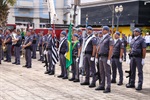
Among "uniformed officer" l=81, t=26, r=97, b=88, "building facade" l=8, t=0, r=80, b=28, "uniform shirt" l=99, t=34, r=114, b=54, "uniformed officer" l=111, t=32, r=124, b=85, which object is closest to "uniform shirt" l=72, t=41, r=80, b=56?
"uniformed officer" l=81, t=26, r=97, b=88

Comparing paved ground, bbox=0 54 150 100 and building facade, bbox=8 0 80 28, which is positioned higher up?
building facade, bbox=8 0 80 28

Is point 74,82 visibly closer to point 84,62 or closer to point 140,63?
point 84,62

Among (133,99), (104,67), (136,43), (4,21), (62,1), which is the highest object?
(62,1)

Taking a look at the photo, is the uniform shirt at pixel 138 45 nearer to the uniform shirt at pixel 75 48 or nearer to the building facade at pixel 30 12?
the uniform shirt at pixel 75 48

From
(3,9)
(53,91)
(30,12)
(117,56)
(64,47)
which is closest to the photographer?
(53,91)

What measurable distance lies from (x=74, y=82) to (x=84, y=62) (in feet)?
3.26

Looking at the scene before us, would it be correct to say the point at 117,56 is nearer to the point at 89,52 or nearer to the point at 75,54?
the point at 89,52

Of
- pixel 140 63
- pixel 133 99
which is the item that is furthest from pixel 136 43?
pixel 133 99

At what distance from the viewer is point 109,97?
8.44m

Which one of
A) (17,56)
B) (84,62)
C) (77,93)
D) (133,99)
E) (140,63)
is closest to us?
(133,99)

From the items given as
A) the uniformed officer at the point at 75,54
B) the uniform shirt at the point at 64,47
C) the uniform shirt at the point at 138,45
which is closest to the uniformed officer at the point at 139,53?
the uniform shirt at the point at 138,45

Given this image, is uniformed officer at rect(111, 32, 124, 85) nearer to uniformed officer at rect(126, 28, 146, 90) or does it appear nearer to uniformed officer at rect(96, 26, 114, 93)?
uniformed officer at rect(126, 28, 146, 90)

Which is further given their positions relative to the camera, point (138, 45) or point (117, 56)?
point (117, 56)

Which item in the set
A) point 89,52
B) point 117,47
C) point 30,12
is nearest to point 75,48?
point 89,52
